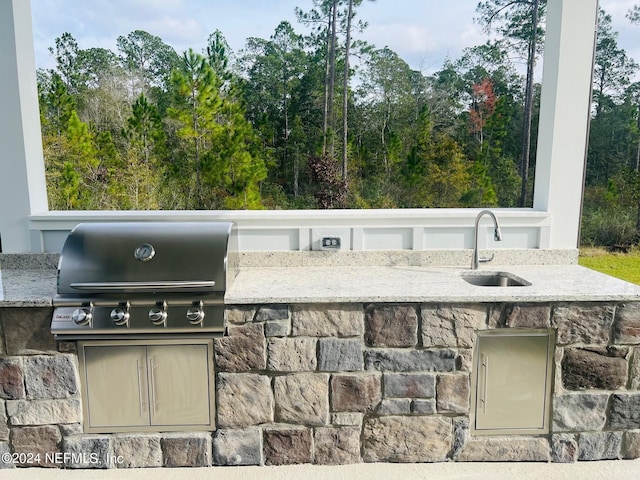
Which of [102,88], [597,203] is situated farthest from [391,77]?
[102,88]

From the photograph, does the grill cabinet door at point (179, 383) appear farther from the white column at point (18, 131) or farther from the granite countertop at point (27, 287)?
the white column at point (18, 131)

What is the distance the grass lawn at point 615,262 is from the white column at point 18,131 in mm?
3927

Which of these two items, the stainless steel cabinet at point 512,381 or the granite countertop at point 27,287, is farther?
the stainless steel cabinet at point 512,381

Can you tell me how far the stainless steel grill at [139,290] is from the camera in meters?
1.93

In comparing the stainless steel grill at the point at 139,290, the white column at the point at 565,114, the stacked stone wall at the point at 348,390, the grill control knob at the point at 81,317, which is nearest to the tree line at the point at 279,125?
the white column at the point at 565,114

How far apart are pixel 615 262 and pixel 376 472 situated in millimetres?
2721

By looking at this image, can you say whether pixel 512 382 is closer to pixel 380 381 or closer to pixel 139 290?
pixel 380 381

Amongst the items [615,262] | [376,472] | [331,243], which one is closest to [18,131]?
[331,243]

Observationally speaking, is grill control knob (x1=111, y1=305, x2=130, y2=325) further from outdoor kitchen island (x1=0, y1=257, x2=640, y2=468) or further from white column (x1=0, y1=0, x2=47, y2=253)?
white column (x1=0, y1=0, x2=47, y2=253)

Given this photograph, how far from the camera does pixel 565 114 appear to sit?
2607mm

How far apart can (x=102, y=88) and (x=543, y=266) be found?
6798mm

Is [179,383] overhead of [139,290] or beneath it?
beneath

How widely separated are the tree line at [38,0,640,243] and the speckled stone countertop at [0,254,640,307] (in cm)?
399

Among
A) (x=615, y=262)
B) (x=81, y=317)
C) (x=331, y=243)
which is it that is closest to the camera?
(x=81, y=317)
